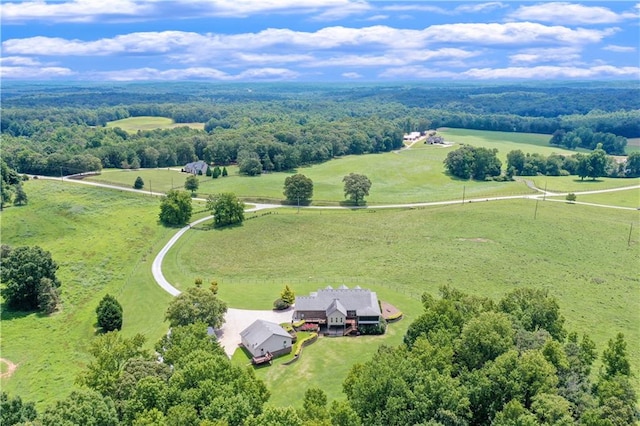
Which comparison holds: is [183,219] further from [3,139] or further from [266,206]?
[3,139]

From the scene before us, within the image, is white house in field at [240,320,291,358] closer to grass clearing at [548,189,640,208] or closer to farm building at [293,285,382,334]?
farm building at [293,285,382,334]

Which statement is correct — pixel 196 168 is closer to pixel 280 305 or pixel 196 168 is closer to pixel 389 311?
pixel 280 305

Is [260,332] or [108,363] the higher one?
[108,363]

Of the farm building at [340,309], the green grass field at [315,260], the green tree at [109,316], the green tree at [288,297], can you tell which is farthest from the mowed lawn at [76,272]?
the farm building at [340,309]

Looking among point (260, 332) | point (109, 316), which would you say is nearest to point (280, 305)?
point (260, 332)

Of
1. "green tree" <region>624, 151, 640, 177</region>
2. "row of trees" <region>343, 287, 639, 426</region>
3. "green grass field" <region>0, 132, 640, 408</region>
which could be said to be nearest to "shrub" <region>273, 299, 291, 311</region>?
"green grass field" <region>0, 132, 640, 408</region>

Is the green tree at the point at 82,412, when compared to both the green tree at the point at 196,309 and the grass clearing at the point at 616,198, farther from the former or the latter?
the grass clearing at the point at 616,198

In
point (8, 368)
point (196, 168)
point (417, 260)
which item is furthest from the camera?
point (196, 168)

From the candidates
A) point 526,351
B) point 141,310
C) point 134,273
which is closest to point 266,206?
point 134,273
